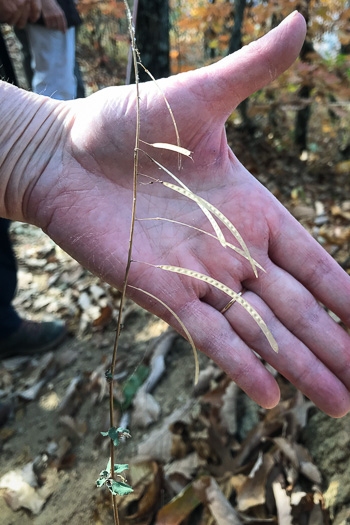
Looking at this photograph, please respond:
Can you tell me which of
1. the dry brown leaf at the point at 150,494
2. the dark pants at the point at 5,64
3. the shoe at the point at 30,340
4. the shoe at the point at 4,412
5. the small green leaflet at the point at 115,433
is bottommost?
the shoe at the point at 4,412

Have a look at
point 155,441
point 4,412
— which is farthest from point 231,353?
point 4,412

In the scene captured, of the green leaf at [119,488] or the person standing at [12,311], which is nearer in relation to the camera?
the green leaf at [119,488]

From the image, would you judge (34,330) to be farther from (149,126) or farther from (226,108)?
(226,108)

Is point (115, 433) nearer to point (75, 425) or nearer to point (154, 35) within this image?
point (75, 425)

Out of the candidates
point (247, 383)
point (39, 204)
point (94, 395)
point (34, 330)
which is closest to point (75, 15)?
point (39, 204)

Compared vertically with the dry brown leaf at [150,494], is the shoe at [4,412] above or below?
below

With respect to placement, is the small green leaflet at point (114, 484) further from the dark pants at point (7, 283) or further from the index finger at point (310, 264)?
the dark pants at point (7, 283)

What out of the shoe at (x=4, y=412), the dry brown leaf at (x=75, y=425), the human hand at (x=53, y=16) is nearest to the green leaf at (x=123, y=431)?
the dry brown leaf at (x=75, y=425)
